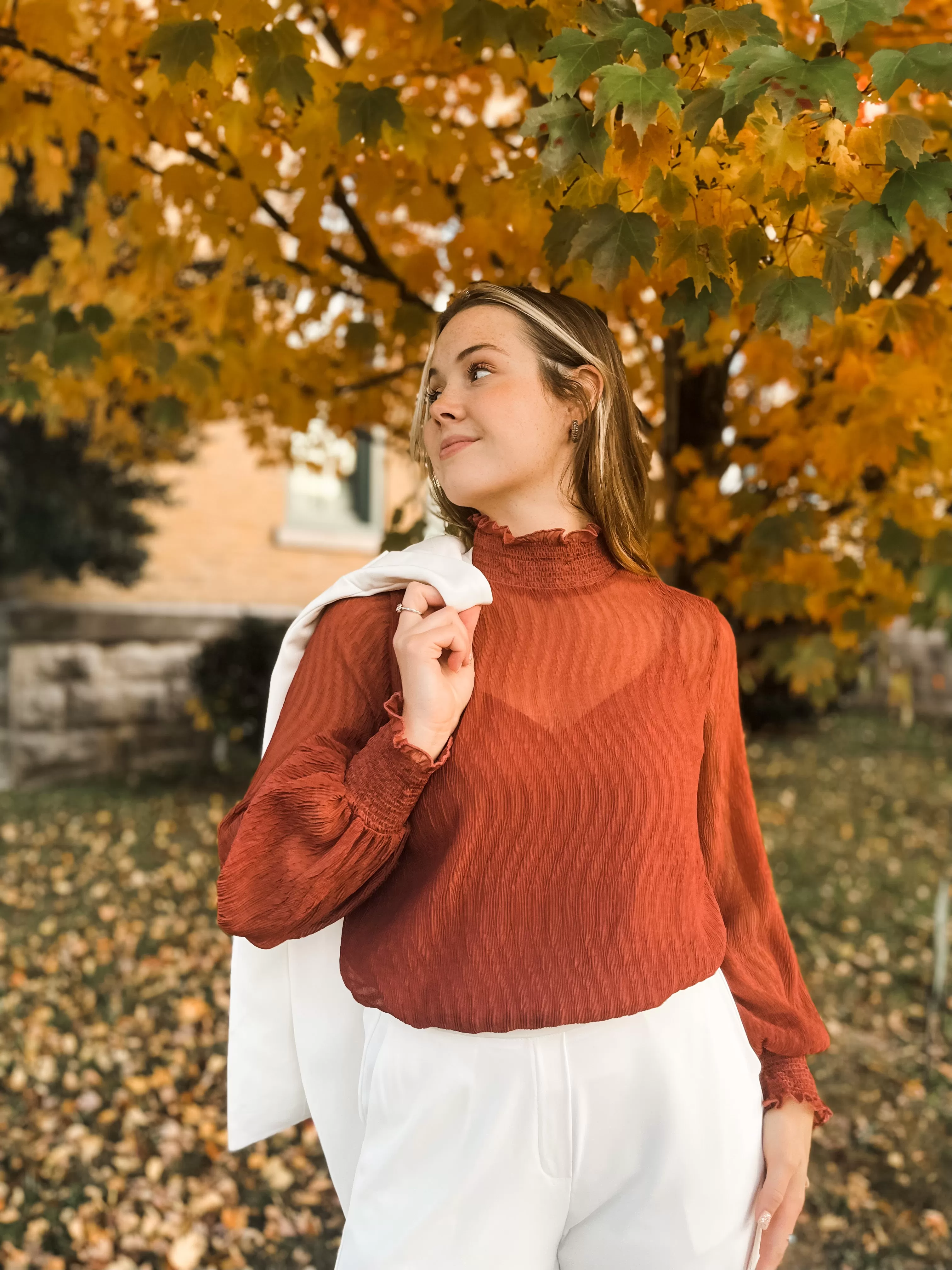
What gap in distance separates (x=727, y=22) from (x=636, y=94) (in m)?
0.23

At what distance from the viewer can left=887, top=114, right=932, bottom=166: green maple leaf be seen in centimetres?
117

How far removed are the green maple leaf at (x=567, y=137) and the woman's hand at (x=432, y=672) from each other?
630 millimetres

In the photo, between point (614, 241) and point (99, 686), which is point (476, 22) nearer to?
point (614, 241)

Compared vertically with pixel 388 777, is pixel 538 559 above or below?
above

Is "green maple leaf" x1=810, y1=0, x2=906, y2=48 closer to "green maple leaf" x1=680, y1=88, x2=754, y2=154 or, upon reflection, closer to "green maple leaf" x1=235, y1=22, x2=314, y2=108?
"green maple leaf" x1=680, y1=88, x2=754, y2=154

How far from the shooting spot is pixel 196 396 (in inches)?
97.2

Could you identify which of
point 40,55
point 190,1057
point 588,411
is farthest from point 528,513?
point 190,1057

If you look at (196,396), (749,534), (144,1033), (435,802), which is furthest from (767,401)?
(144,1033)

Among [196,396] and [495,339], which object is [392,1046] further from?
[196,396]

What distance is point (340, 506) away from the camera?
1034 centimetres

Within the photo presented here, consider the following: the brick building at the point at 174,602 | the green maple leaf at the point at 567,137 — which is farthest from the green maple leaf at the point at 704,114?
the brick building at the point at 174,602

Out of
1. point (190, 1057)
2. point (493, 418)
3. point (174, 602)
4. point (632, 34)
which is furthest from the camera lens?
point (174, 602)

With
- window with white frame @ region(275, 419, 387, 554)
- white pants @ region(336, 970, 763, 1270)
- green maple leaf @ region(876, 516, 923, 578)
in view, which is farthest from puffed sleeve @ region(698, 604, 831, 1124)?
window with white frame @ region(275, 419, 387, 554)

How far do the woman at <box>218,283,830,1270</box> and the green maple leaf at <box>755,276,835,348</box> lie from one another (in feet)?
0.83
